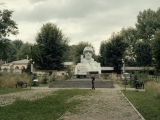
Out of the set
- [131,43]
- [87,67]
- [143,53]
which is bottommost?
[87,67]

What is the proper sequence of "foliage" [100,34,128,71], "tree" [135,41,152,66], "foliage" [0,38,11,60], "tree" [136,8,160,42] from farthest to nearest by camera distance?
"tree" [135,41,152,66] < "tree" [136,8,160,42] < "foliage" [100,34,128,71] < "foliage" [0,38,11,60]

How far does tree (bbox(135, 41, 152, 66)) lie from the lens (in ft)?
218

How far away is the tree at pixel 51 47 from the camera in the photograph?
178 ft

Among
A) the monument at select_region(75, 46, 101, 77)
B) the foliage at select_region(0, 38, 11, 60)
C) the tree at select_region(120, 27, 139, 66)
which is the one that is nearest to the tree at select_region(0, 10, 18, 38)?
the foliage at select_region(0, 38, 11, 60)

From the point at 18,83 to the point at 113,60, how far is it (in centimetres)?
3667

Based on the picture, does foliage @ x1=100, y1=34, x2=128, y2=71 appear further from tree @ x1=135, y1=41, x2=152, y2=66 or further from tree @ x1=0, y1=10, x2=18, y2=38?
tree @ x1=0, y1=10, x2=18, y2=38

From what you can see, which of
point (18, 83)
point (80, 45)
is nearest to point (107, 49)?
point (80, 45)

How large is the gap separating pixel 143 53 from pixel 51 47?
26401mm

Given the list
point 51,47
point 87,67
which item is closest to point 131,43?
point 51,47

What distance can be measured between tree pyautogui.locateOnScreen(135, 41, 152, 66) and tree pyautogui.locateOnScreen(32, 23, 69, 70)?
72.0ft

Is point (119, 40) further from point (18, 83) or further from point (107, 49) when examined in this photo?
point (18, 83)

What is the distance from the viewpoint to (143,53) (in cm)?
6675

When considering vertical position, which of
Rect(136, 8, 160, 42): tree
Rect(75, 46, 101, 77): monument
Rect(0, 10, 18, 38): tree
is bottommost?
Rect(75, 46, 101, 77): monument

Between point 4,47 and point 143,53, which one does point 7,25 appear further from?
point 143,53
